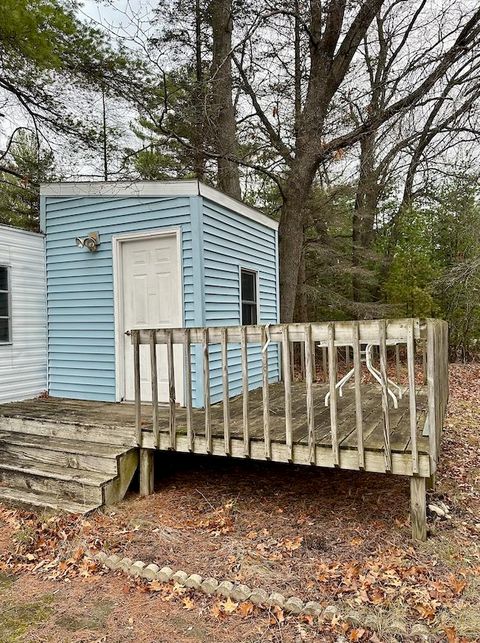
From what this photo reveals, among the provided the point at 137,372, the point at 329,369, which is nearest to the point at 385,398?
the point at 329,369

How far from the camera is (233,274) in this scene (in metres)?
6.16

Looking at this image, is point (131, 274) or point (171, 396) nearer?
point (171, 396)

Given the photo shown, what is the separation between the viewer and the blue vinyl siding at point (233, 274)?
544 cm

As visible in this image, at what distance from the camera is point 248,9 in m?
9.39

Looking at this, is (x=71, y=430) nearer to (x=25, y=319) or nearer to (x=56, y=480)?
(x=56, y=480)

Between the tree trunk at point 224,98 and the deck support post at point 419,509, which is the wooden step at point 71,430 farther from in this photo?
the tree trunk at point 224,98

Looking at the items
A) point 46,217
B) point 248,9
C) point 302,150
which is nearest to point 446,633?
point 46,217

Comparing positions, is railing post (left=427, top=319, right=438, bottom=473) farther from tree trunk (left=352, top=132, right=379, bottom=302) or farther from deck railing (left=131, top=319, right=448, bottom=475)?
tree trunk (left=352, top=132, right=379, bottom=302)

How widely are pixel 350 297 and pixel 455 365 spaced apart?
352 centimetres

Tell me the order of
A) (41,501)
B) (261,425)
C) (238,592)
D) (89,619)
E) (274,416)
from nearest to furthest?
(89,619)
(238,592)
(41,501)
(261,425)
(274,416)

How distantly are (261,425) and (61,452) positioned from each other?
1924mm

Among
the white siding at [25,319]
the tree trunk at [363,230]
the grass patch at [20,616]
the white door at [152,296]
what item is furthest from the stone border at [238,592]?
the tree trunk at [363,230]

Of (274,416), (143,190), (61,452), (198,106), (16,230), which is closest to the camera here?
(61,452)

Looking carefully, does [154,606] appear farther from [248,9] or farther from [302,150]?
[248,9]
